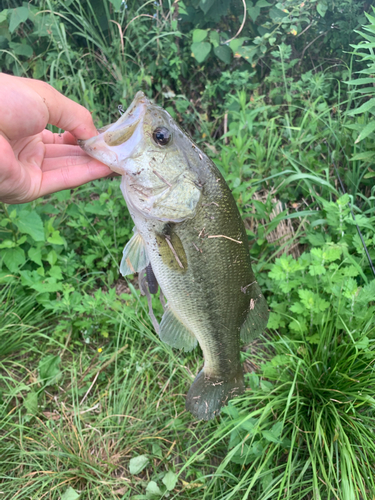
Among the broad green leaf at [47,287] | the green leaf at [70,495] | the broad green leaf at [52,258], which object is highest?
the broad green leaf at [52,258]

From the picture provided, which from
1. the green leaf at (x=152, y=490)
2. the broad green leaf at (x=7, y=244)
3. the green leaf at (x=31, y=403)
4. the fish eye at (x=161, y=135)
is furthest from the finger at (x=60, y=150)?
the green leaf at (x=152, y=490)

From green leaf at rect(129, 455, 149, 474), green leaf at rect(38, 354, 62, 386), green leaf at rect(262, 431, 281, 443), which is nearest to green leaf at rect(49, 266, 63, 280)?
green leaf at rect(38, 354, 62, 386)

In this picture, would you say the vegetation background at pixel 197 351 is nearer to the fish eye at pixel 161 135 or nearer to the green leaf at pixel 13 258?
the green leaf at pixel 13 258

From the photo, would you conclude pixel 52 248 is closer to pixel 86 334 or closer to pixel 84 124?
pixel 86 334

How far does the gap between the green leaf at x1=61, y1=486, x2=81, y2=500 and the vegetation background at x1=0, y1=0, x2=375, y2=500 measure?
0.01 meters

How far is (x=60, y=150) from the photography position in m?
1.71

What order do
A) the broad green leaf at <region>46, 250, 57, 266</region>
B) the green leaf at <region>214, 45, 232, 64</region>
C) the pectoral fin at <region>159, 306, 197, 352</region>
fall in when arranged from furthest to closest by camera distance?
the green leaf at <region>214, 45, 232, 64</region>, the broad green leaf at <region>46, 250, 57, 266</region>, the pectoral fin at <region>159, 306, 197, 352</region>

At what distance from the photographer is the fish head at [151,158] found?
118cm

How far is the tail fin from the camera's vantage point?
1613 mm

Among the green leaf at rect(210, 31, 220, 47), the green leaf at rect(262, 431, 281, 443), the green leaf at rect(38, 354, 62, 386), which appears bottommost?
the green leaf at rect(38, 354, 62, 386)

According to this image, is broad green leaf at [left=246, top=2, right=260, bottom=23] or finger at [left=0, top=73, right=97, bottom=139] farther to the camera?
broad green leaf at [left=246, top=2, right=260, bottom=23]

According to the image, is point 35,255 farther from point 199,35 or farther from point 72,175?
point 199,35

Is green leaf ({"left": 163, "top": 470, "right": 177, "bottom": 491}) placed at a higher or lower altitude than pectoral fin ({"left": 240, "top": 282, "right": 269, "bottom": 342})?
lower

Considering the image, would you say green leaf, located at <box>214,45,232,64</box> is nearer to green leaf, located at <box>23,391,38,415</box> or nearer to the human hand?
the human hand
